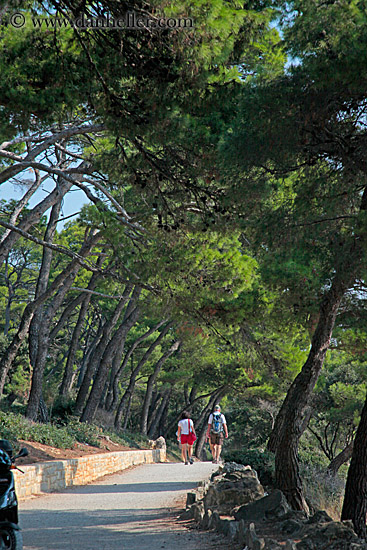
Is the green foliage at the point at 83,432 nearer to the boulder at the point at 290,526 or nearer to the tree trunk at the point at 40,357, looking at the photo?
the tree trunk at the point at 40,357

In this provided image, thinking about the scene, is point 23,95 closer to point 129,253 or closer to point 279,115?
point 279,115

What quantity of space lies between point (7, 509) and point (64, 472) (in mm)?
7579

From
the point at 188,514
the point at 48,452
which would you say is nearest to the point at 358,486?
the point at 188,514

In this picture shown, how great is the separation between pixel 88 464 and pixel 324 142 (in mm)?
9697

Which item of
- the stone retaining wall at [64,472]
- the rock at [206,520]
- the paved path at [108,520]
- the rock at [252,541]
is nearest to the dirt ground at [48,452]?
the stone retaining wall at [64,472]

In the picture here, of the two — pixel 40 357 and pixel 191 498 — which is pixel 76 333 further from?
pixel 191 498

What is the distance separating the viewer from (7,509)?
4477mm

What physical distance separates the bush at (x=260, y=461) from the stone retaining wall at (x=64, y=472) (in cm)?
336

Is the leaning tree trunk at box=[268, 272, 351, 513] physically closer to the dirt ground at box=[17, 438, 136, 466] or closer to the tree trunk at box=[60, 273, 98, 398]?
the dirt ground at box=[17, 438, 136, 466]

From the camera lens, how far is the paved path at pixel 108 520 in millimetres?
6336

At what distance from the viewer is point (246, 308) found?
11.9m

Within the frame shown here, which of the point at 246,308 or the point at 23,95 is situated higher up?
the point at 23,95

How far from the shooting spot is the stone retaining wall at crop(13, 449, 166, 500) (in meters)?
9.69

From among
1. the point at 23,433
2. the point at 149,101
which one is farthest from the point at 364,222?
the point at 23,433
